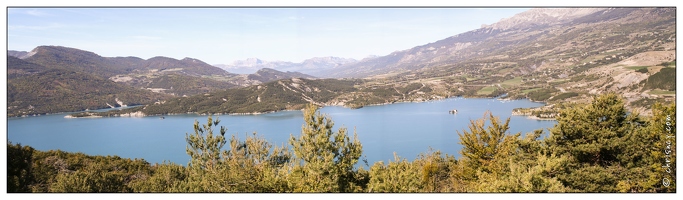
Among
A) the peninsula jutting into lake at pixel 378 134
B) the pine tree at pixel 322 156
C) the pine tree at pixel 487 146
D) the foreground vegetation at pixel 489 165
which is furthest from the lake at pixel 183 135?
the pine tree at pixel 322 156

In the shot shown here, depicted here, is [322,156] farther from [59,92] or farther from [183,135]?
[59,92]

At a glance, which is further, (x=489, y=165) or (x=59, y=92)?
(x=59, y=92)

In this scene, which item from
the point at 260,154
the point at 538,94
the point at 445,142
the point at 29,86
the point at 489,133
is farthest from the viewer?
the point at 29,86

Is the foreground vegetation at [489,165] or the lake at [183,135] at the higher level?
the foreground vegetation at [489,165]

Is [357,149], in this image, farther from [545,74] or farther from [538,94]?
[545,74]

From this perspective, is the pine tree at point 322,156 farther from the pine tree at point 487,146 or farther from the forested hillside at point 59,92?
the forested hillside at point 59,92

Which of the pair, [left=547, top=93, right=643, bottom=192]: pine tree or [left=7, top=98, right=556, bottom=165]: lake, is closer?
[left=547, top=93, right=643, bottom=192]: pine tree

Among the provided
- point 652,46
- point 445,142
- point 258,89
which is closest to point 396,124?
point 445,142

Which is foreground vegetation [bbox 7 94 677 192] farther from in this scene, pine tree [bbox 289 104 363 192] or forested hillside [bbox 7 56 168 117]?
forested hillside [bbox 7 56 168 117]

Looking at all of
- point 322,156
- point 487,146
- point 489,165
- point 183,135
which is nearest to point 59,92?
point 183,135

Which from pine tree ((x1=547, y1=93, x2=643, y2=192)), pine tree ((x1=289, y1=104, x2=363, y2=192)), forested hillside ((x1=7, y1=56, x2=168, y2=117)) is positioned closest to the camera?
pine tree ((x1=289, y1=104, x2=363, y2=192))

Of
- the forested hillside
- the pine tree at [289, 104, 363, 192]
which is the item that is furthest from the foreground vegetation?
the forested hillside
